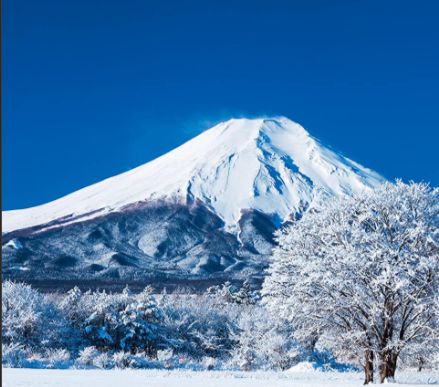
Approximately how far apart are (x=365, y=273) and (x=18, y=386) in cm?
1179

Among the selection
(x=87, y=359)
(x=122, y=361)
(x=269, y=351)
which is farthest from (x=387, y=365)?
(x=269, y=351)

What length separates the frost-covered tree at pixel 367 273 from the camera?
22031mm

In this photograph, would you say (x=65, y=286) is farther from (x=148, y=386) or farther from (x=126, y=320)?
(x=148, y=386)

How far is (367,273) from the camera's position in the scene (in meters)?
22.5

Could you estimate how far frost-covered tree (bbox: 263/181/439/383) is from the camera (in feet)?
72.3

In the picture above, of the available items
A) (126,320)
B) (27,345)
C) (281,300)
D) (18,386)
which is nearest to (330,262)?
(281,300)

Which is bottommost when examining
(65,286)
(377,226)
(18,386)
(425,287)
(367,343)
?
(18,386)

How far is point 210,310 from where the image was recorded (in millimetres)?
68500

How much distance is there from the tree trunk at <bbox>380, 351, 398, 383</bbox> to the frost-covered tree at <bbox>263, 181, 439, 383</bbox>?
37 millimetres

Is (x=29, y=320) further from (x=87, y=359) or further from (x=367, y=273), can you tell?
(x=367, y=273)

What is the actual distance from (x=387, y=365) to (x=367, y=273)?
4189mm

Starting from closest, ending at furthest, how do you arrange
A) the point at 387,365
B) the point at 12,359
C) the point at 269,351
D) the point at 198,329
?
1. the point at 387,365
2. the point at 12,359
3. the point at 269,351
4. the point at 198,329

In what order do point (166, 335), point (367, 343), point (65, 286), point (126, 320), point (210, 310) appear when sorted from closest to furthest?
point (367, 343)
point (126, 320)
point (166, 335)
point (210, 310)
point (65, 286)

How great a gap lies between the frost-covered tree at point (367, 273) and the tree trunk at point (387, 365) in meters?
0.04
